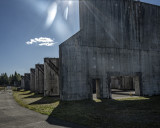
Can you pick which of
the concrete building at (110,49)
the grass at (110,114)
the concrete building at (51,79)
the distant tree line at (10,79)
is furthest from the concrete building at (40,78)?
the distant tree line at (10,79)

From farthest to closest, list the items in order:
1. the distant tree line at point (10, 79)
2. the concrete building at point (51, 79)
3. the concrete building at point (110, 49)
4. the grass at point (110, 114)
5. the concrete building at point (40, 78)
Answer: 1. the distant tree line at point (10, 79)
2. the concrete building at point (40, 78)
3. the concrete building at point (51, 79)
4. the concrete building at point (110, 49)
5. the grass at point (110, 114)

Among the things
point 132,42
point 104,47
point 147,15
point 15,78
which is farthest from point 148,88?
point 15,78

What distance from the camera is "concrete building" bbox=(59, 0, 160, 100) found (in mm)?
21562

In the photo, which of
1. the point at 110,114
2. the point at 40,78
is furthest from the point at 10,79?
the point at 110,114

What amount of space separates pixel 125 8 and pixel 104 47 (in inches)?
328

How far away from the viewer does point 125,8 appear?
2566cm

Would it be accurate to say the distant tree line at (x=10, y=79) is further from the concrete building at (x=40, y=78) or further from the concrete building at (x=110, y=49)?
the concrete building at (x=110, y=49)

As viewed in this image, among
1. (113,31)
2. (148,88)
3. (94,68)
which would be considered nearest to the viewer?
(94,68)

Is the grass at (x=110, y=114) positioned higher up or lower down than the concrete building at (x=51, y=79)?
lower down

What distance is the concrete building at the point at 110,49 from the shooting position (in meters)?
21.6

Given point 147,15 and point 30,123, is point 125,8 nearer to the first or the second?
point 147,15

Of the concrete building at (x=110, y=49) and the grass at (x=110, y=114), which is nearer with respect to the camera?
the grass at (x=110, y=114)

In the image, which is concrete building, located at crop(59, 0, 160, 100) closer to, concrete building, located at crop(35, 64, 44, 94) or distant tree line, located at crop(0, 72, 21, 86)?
concrete building, located at crop(35, 64, 44, 94)

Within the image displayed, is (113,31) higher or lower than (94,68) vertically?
higher
